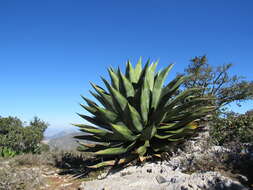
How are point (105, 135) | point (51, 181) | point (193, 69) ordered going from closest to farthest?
point (51, 181), point (105, 135), point (193, 69)

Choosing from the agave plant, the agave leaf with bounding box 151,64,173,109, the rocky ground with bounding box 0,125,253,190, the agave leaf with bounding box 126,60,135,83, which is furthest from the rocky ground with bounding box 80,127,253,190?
the agave leaf with bounding box 126,60,135,83

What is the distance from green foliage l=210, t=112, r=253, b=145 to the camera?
527 cm

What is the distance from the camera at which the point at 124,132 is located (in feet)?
14.3

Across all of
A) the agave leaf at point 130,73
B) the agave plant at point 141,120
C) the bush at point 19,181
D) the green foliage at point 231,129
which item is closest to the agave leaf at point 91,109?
the agave plant at point 141,120

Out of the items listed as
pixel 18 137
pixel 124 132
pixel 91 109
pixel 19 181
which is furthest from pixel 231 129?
pixel 18 137

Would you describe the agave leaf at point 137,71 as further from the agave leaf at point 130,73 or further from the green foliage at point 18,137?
the green foliage at point 18,137

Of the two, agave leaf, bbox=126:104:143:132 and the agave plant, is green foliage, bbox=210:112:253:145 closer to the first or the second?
the agave plant

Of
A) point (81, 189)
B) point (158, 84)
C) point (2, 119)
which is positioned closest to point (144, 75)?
point (158, 84)

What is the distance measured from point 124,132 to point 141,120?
0.54 m

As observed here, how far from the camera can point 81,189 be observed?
365 centimetres

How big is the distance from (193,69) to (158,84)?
18126 mm

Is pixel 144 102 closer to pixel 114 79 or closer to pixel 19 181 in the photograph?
pixel 114 79

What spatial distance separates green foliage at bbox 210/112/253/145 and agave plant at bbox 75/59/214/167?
1163mm

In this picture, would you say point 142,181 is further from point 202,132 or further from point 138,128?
point 202,132
